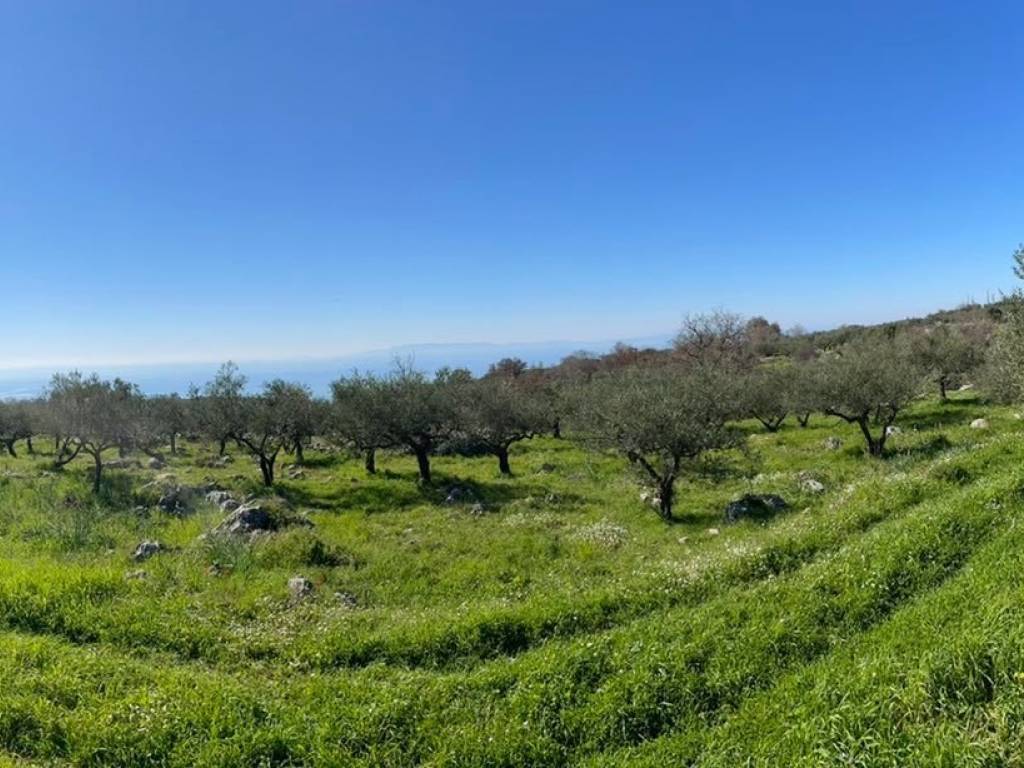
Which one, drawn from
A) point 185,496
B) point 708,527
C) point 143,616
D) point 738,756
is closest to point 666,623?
point 738,756

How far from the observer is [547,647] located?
984cm

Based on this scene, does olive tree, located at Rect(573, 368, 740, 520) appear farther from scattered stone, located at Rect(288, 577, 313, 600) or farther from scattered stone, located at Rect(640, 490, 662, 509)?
scattered stone, located at Rect(288, 577, 313, 600)

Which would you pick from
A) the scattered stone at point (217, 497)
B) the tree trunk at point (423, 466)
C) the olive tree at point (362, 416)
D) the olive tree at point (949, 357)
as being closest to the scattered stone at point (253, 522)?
the scattered stone at point (217, 497)

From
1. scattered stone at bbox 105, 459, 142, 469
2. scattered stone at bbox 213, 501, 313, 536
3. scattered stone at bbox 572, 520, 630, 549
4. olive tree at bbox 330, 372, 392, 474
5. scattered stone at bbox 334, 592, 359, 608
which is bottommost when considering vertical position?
scattered stone at bbox 572, 520, 630, 549

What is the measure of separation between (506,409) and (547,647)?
2815cm

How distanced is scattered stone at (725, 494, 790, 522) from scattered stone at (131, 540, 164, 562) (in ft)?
59.5

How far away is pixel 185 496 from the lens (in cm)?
2588

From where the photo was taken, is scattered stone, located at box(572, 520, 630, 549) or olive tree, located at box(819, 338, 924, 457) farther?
olive tree, located at box(819, 338, 924, 457)

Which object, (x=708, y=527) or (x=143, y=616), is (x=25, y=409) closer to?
(x=143, y=616)

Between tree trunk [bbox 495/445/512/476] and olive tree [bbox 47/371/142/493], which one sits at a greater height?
olive tree [bbox 47/371/142/493]

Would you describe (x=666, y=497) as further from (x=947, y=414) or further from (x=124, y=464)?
(x=124, y=464)

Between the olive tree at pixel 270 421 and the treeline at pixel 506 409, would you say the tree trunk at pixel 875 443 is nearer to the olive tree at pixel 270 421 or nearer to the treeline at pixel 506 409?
the treeline at pixel 506 409

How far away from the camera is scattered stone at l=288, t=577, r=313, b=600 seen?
13796mm

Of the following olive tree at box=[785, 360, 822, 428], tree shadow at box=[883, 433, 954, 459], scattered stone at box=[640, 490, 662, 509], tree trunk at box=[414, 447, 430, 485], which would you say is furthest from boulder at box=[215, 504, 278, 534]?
olive tree at box=[785, 360, 822, 428]
